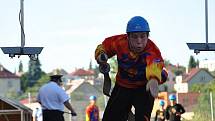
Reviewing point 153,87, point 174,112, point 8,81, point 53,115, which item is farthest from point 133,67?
point 8,81

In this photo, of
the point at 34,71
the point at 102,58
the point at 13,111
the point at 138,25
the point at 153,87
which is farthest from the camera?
the point at 34,71

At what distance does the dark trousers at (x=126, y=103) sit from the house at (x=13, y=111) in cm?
1131

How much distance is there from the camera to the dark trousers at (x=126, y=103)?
736 cm

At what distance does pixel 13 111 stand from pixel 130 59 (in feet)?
39.5

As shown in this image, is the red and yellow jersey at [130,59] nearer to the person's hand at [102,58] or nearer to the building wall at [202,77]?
the person's hand at [102,58]

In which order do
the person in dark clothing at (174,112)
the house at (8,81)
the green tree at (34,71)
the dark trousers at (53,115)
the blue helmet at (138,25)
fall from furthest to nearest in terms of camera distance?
1. the green tree at (34,71)
2. the house at (8,81)
3. the person in dark clothing at (174,112)
4. the dark trousers at (53,115)
5. the blue helmet at (138,25)

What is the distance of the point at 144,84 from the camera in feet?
24.5

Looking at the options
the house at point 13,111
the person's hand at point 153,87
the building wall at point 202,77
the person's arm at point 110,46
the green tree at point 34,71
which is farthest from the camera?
the green tree at point 34,71

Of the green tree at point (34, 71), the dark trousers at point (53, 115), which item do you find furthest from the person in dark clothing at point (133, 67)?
the green tree at point (34, 71)

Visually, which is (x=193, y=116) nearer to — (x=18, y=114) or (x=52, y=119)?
(x=18, y=114)

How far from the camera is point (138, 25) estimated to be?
7.19 m

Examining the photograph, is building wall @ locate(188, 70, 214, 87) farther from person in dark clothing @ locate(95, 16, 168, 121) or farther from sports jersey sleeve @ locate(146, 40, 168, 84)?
sports jersey sleeve @ locate(146, 40, 168, 84)

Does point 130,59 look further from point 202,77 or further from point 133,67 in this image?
point 202,77

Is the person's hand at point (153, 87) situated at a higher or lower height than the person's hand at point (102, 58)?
lower
